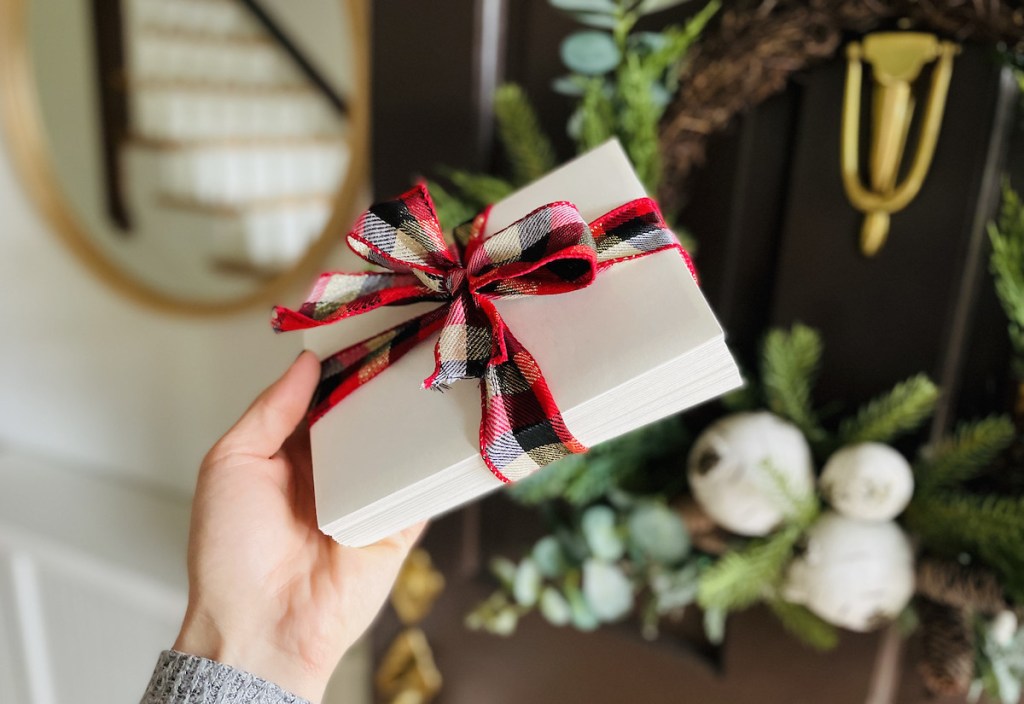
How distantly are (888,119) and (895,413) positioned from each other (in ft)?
0.79

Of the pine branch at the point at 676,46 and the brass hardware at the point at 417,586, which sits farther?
the brass hardware at the point at 417,586

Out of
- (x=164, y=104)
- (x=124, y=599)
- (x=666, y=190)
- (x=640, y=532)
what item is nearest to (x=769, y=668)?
(x=640, y=532)

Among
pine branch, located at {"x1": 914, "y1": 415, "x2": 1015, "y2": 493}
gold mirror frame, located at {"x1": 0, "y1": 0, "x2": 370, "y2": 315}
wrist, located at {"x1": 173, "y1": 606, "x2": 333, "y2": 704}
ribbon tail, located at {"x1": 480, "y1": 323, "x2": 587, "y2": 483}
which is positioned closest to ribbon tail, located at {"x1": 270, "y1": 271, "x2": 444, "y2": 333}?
ribbon tail, located at {"x1": 480, "y1": 323, "x2": 587, "y2": 483}

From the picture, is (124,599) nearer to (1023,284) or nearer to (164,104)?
(164,104)

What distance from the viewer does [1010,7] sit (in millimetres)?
533

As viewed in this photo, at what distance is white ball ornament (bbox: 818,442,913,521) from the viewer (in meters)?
0.58

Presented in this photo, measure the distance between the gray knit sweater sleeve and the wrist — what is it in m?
0.02

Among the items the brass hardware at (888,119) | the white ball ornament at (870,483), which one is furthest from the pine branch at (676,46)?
the white ball ornament at (870,483)

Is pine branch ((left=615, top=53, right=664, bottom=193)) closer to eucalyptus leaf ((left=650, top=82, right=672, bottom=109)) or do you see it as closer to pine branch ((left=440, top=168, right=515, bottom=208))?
eucalyptus leaf ((left=650, top=82, right=672, bottom=109))

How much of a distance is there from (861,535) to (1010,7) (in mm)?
409

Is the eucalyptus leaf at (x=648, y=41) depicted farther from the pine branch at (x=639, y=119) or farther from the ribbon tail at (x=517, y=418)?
the ribbon tail at (x=517, y=418)

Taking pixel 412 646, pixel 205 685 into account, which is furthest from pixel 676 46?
pixel 412 646

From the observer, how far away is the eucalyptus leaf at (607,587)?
73cm

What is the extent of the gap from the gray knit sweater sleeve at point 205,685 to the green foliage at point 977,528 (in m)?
0.52
